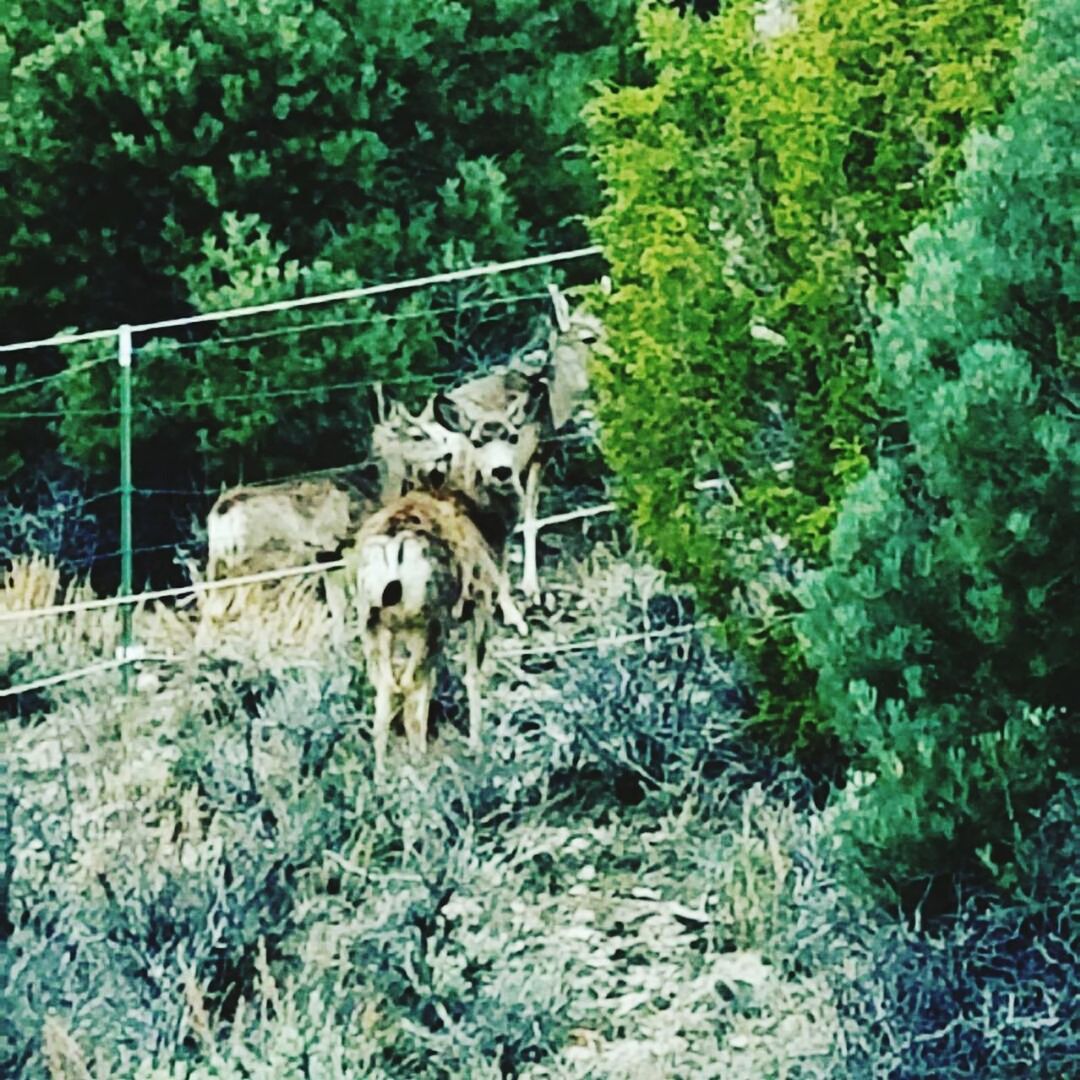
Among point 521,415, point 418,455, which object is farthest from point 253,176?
point 521,415

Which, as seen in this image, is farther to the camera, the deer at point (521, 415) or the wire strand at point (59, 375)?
the wire strand at point (59, 375)

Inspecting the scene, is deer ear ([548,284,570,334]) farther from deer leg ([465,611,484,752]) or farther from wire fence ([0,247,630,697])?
deer leg ([465,611,484,752])

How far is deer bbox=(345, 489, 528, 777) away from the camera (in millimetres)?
5375

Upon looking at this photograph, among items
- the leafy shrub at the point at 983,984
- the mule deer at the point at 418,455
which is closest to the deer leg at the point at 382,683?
the mule deer at the point at 418,455

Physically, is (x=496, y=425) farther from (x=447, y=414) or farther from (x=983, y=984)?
(x=983, y=984)

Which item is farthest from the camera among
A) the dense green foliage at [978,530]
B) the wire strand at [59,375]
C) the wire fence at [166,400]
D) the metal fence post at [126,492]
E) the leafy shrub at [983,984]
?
the wire strand at [59,375]

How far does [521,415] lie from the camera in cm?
691

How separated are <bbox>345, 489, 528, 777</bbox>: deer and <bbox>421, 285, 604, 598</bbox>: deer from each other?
60cm

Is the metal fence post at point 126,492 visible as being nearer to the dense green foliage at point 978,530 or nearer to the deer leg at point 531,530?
the deer leg at point 531,530

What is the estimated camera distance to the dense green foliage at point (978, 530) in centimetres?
370

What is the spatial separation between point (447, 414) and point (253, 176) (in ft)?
3.42

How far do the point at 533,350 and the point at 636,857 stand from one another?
2.89m

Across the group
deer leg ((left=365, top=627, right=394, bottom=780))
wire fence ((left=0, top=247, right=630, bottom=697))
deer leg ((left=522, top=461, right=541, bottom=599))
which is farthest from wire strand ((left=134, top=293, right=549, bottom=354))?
deer leg ((left=365, top=627, right=394, bottom=780))

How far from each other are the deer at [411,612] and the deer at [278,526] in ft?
3.27
